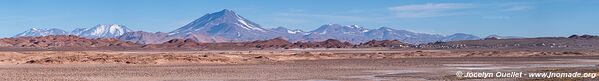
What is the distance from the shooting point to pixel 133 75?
3284cm

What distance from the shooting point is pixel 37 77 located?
3144 centimetres

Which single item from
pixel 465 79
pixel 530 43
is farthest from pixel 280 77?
pixel 530 43

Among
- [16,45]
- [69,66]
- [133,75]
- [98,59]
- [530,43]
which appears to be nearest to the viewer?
[133,75]

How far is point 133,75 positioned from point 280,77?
5.87 m

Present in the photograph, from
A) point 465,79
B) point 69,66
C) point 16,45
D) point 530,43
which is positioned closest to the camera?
point 465,79

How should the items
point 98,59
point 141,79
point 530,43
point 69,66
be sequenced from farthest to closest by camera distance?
point 530,43 → point 98,59 → point 69,66 → point 141,79

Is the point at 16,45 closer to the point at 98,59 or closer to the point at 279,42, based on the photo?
the point at 279,42

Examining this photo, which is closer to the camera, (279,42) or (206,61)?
(206,61)

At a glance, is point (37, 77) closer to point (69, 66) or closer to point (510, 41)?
point (69, 66)

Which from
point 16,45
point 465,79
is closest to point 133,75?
point 465,79

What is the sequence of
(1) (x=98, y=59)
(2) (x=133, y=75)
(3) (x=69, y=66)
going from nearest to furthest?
(2) (x=133, y=75) < (3) (x=69, y=66) < (1) (x=98, y=59)

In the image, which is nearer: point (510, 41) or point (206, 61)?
point (206, 61)

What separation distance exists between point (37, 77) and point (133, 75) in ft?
11.4

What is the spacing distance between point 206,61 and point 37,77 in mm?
16471
